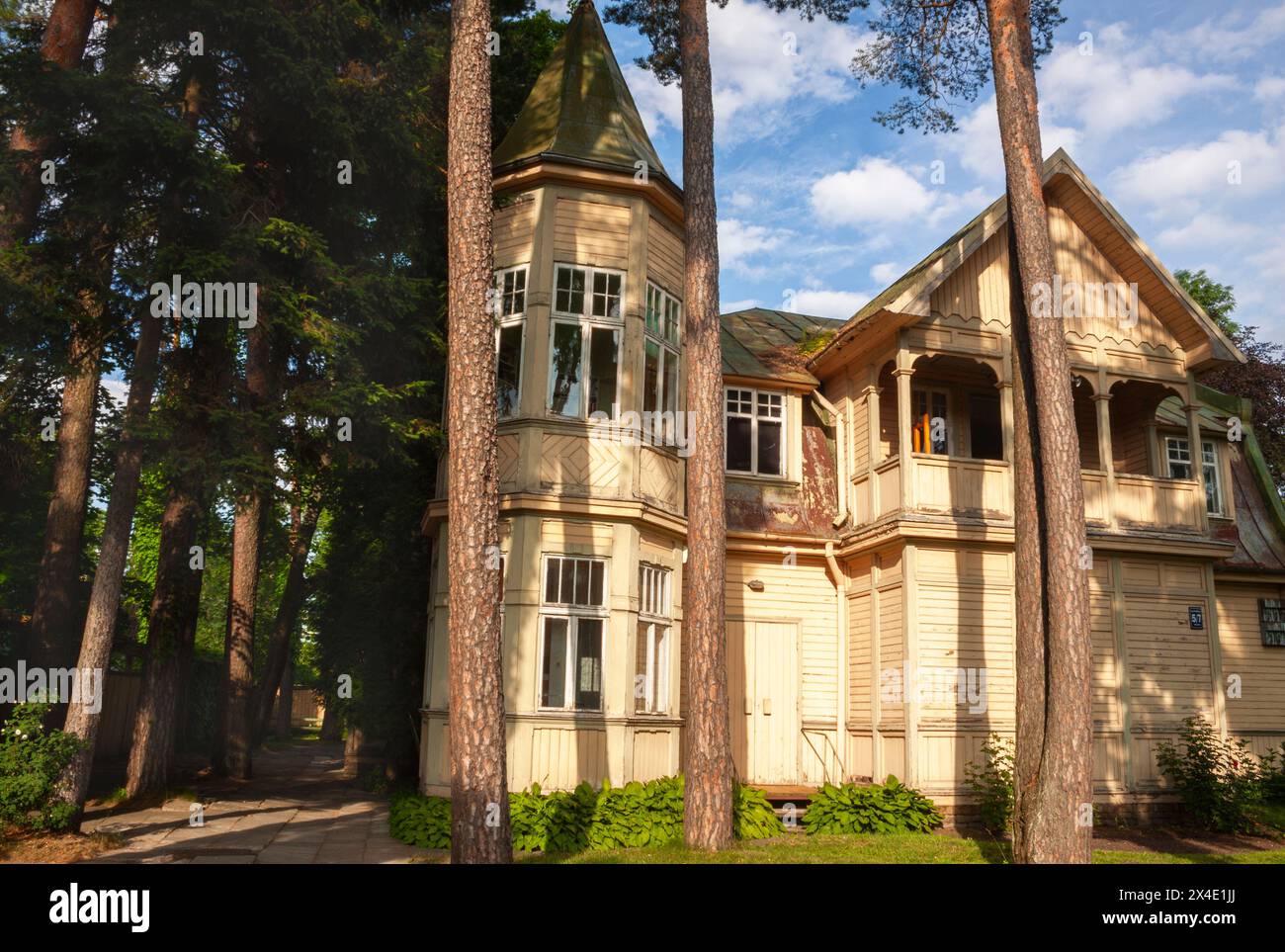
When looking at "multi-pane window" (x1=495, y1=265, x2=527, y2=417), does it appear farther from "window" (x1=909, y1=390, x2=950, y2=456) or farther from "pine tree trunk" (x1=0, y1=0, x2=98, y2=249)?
"window" (x1=909, y1=390, x2=950, y2=456)

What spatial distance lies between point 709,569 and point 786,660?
5550mm

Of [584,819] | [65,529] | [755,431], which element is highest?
[755,431]

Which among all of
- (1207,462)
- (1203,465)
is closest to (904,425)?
(1203,465)

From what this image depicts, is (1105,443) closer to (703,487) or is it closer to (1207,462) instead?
(1207,462)

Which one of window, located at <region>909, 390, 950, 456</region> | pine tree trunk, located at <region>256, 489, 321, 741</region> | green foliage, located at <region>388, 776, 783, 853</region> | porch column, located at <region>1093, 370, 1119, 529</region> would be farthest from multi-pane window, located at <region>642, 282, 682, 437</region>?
pine tree trunk, located at <region>256, 489, 321, 741</region>

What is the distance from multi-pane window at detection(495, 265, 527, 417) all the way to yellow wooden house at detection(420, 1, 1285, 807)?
4cm

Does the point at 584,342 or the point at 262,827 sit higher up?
the point at 584,342

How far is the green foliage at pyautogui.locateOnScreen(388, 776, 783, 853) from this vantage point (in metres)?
11.0

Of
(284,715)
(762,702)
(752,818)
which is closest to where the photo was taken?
(752,818)

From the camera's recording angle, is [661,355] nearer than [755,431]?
Yes

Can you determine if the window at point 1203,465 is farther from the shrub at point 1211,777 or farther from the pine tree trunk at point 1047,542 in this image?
the pine tree trunk at point 1047,542

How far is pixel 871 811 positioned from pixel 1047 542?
5.22 meters

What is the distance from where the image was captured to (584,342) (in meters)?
13.3
